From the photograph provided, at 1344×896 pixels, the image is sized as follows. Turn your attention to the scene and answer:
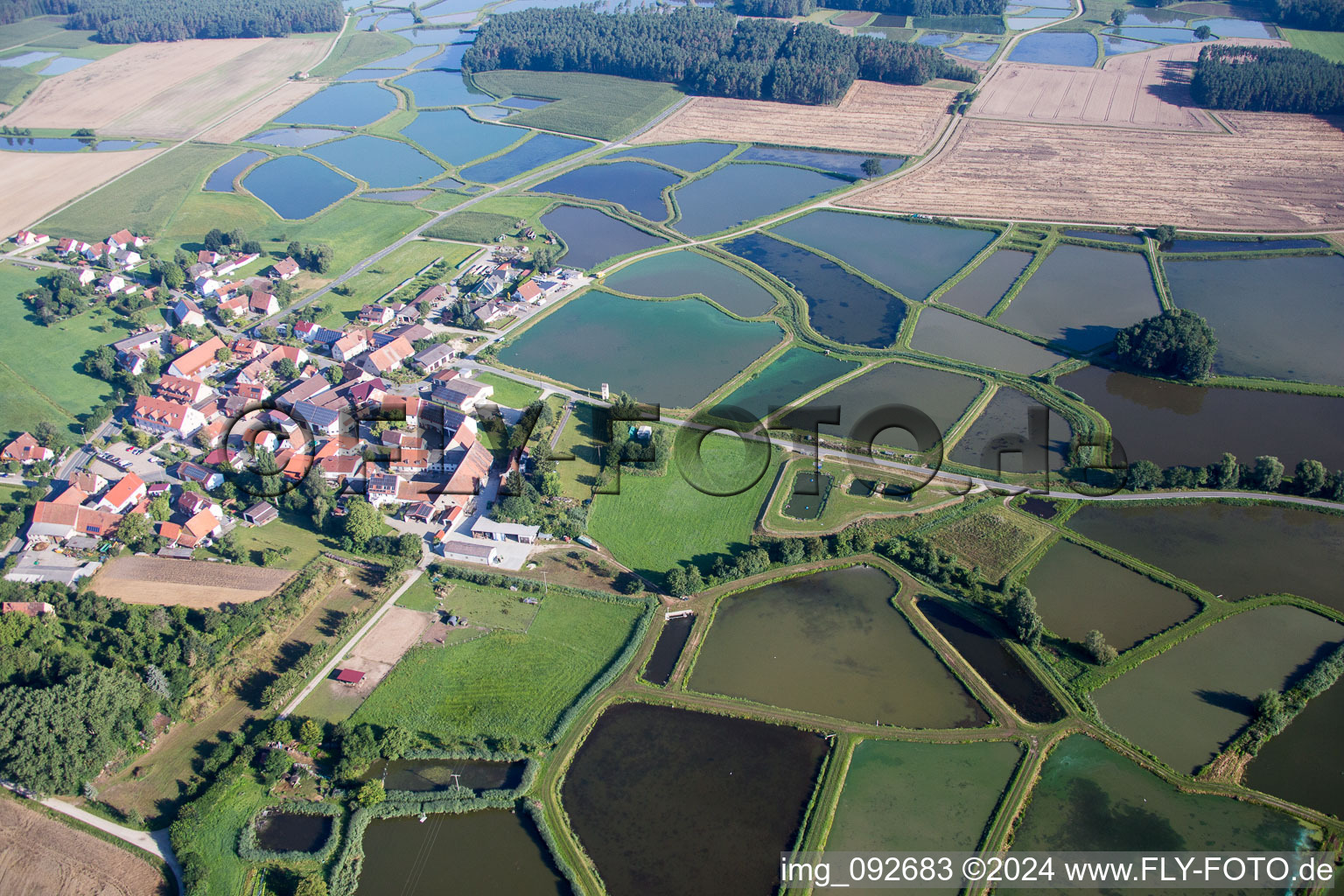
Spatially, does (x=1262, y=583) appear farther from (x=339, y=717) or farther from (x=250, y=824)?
(x=250, y=824)

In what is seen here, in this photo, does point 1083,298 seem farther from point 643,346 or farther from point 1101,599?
point 643,346

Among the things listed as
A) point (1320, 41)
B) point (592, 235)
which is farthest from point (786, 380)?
point (1320, 41)

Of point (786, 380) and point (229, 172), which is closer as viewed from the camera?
point (786, 380)

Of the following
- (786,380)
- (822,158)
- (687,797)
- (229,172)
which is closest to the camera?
(687,797)

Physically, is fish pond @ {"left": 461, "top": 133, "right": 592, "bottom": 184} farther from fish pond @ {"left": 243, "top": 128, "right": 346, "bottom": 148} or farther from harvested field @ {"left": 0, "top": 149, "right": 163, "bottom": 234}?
harvested field @ {"left": 0, "top": 149, "right": 163, "bottom": 234}

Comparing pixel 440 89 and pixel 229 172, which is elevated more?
pixel 440 89

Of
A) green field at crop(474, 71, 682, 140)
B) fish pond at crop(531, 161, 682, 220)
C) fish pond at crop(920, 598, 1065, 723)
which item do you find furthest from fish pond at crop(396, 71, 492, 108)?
fish pond at crop(920, 598, 1065, 723)


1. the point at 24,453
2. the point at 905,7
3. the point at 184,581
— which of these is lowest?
the point at 184,581
